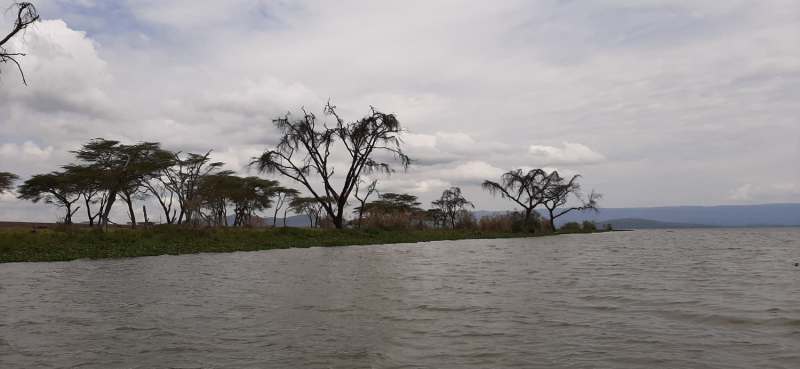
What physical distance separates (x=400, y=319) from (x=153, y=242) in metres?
18.3

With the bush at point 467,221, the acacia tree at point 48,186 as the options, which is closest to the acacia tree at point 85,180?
the acacia tree at point 48,186

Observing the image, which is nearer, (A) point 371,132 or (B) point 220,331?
(B) point 220,331

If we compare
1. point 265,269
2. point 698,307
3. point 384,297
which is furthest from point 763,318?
point 265,269

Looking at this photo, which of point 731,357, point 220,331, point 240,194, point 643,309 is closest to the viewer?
point 731,357

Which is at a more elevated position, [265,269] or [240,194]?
[240,194]

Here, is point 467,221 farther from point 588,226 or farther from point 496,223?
point 588,226

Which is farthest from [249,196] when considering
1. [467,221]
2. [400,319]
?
[400,319]

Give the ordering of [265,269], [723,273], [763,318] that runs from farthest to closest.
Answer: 1. [265,269]
2. [723,273]
3. [763,318]

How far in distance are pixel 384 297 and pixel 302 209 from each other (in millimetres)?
57718

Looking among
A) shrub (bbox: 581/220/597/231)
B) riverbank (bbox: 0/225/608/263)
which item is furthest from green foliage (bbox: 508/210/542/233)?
shrub (bbox: 581/220/597/231)

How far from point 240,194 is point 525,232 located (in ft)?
90.3

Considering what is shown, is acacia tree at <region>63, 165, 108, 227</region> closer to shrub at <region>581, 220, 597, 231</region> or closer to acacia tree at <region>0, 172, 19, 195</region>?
acacia tree at <region>0, 172, 19, 195</region>

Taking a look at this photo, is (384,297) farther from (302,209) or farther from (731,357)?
(302,209)

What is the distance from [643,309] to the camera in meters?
5.97
